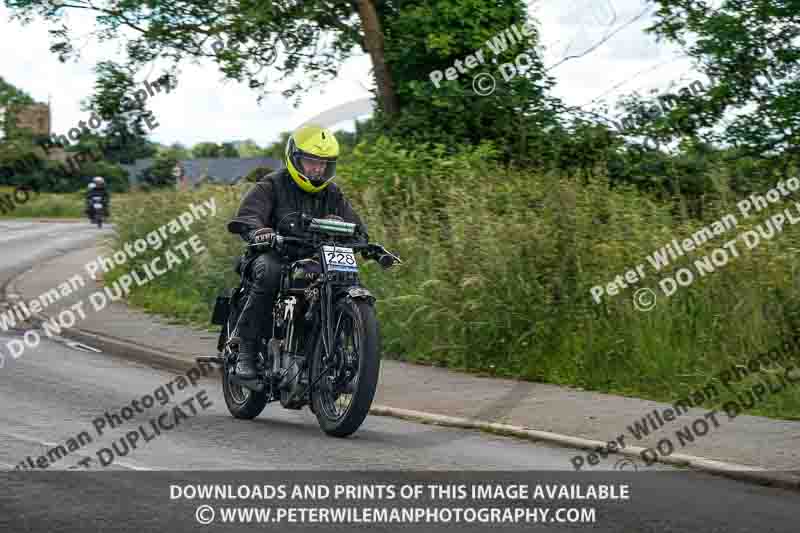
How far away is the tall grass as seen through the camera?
11.3m

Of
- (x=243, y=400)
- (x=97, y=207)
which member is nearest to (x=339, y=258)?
(x=243, y=400)

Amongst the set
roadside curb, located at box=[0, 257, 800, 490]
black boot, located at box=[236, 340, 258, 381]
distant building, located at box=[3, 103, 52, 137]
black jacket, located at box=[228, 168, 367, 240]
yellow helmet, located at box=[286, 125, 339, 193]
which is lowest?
roadside curb, located at box=[0, 257, 800, 490]

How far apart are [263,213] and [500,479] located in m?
3.06

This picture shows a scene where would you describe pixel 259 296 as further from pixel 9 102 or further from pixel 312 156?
pixel 9 102

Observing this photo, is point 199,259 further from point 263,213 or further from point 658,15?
point 263,213

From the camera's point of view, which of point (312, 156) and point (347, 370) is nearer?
point (347, 370)

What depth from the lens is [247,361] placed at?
31.7ft

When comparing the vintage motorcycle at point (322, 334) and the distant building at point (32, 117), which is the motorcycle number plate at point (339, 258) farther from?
the distant building at point (32, 117)

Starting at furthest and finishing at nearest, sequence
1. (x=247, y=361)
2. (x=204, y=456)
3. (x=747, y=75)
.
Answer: (x=747, y=75), (x=247, y=361), (x=204, y=456)

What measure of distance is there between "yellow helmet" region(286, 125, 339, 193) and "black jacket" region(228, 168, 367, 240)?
5.1 inches

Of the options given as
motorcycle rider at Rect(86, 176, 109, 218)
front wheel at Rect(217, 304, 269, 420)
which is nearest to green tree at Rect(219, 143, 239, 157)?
motorcycle rider at Rect(86, 176, 109, 218)

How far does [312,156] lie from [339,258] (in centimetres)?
90

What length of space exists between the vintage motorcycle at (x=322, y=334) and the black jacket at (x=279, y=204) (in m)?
0.13

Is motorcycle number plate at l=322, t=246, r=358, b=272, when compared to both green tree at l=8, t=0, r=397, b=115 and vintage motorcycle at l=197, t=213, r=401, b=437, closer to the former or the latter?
vintage motorcycle at l=197, t=213, r=401, b=437
